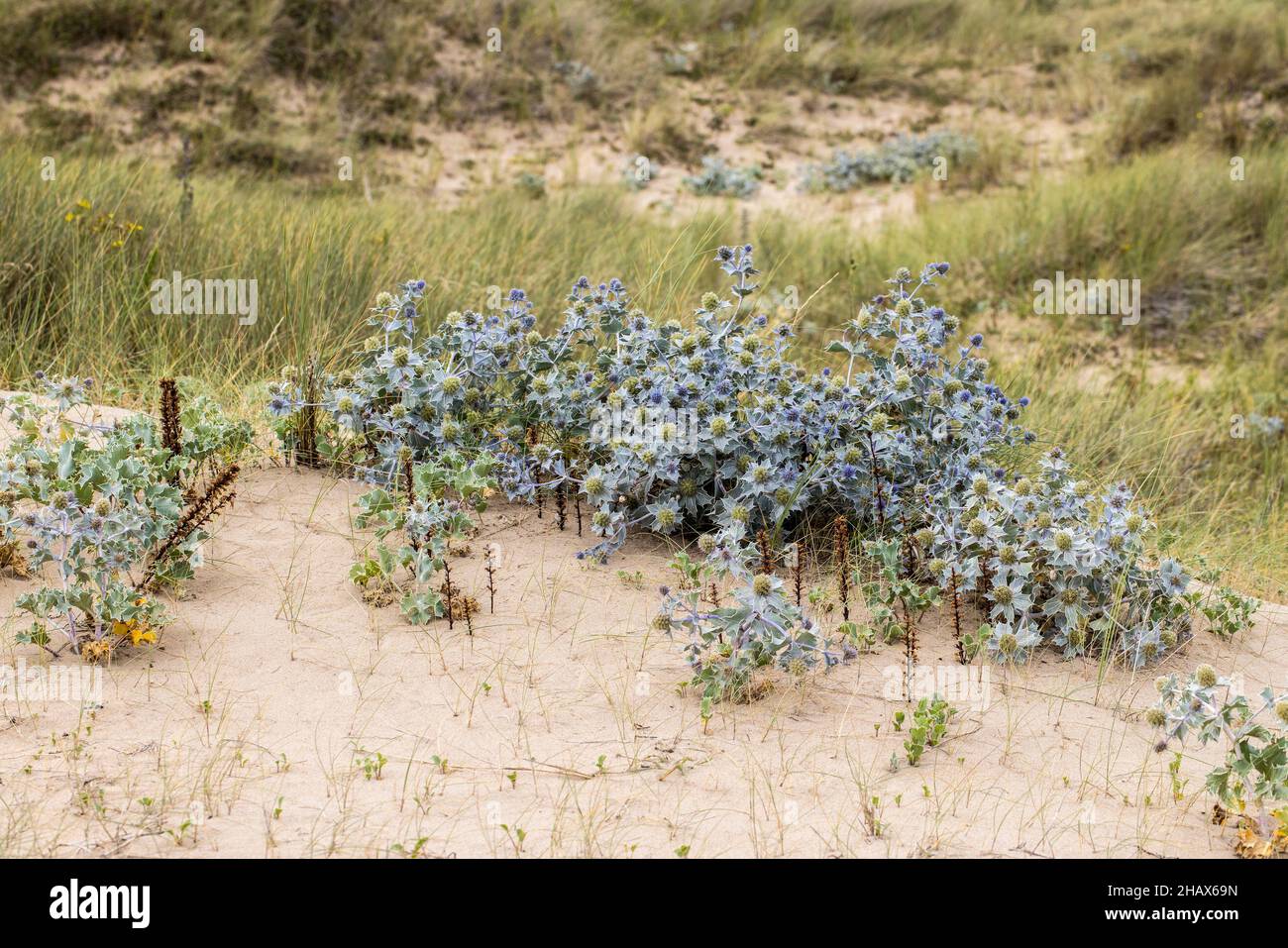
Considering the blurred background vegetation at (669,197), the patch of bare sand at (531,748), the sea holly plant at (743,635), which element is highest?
the blurred background vegetation at (669,197)

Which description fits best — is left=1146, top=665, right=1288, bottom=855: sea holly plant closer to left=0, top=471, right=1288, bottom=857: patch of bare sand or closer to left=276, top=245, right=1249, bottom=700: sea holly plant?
left=0, top=471, right=1288, bottom=857: patch of bare sand

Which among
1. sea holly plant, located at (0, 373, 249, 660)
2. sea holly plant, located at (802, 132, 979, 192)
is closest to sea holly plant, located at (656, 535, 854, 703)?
sea holly plant, located at (0, 373, 249, 660)

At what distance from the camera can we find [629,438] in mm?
3965

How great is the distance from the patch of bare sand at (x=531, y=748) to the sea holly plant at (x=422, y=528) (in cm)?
8

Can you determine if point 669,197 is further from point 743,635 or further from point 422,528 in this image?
point 743,635

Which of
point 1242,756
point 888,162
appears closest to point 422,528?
point 1242,756

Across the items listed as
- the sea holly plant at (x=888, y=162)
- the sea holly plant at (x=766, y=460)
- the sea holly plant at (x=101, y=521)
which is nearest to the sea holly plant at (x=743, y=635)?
the sea holly plant at (x=766, y=460)

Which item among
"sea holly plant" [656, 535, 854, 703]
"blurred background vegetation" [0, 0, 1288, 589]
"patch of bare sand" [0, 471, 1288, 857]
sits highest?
"blurred background vegetation" [0, 0, 1288, 589]

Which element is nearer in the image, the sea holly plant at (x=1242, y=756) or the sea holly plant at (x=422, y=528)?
the sea holly plant at (x=1242, y=756)

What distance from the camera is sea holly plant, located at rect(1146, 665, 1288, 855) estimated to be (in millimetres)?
2803

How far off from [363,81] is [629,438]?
30.9 ft

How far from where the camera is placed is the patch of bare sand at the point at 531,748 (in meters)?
2.71

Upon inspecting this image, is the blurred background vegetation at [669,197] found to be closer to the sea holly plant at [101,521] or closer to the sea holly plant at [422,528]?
the sea holly plant at [101,521]

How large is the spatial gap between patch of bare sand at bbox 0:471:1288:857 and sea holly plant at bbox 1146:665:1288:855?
0.09 m
